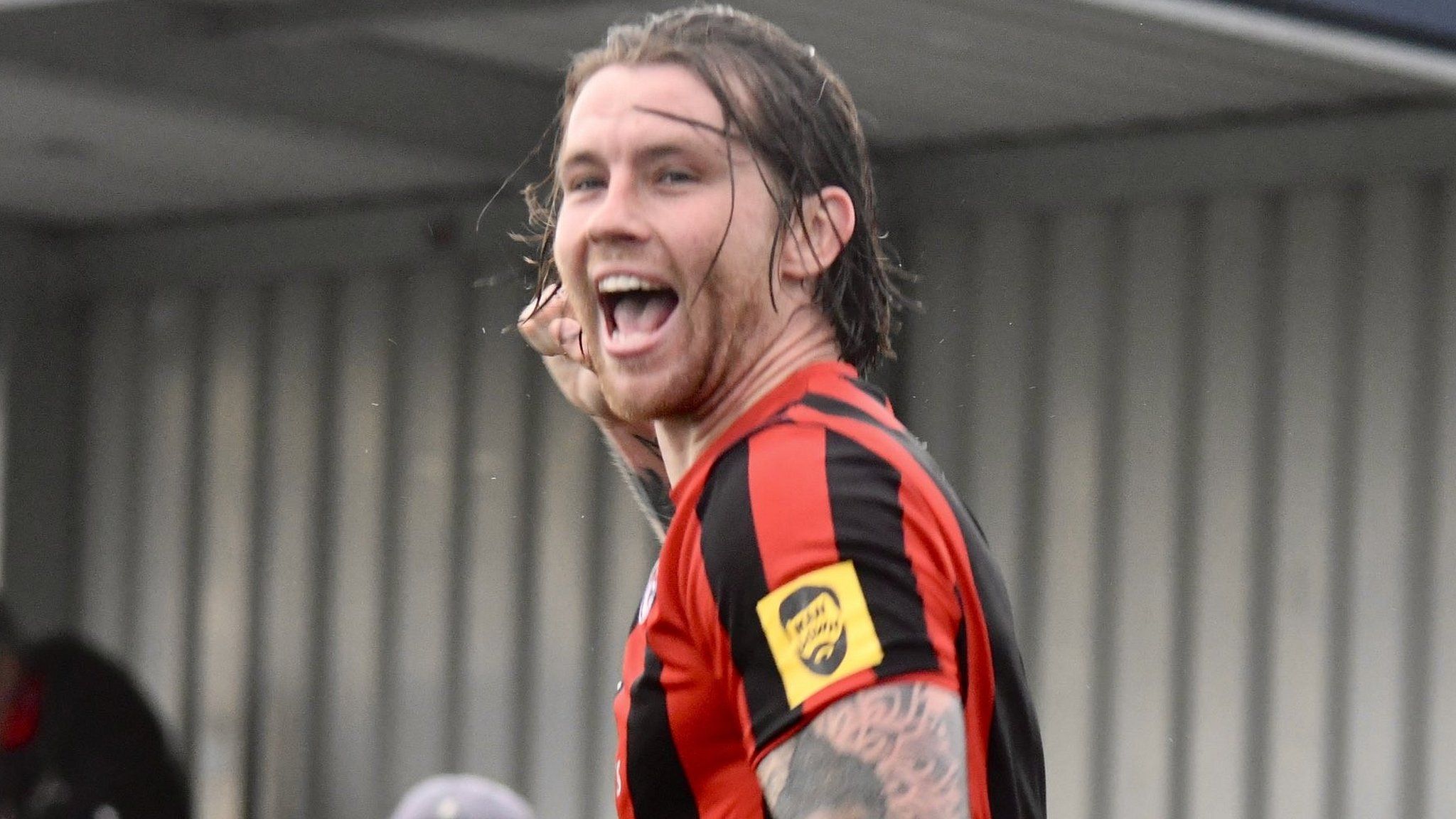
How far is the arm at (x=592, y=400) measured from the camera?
3.08 metres

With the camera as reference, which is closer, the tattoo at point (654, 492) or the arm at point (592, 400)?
the arm at point (592, 400)

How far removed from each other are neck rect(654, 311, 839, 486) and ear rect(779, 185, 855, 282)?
0.06m

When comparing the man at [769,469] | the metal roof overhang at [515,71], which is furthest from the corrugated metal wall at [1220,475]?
the man at [769,469]

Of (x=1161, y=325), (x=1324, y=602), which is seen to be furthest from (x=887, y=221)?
(x=1324, y=602)

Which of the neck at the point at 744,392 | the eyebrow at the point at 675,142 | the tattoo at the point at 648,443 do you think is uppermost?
the eyebrow at the point at 675,142

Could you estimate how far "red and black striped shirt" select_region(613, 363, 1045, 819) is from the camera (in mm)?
2016

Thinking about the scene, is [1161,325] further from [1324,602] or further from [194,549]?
[194,549]

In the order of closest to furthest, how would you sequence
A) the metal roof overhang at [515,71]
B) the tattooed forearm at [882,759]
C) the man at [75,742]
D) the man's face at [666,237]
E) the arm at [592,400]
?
1. the tattooed forearm at [882,759]
2. the man's face at [666,237]
3. the arm at [592,400]
4. the metal roof overhang at [515,71]
5. the man at [75,742]

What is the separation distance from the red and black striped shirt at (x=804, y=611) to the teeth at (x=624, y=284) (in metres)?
0.17

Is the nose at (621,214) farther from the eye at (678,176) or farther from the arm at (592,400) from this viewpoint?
the arm at (592,400)

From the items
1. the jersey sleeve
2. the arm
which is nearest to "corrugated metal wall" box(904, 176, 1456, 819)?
the arm

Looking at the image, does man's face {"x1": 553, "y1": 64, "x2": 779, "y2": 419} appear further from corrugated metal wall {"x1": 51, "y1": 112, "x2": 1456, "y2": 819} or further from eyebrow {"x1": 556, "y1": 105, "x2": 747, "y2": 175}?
corrugated metal wall {"x1": 51, "y1": 112, "x2": 1456, "y2": 819}

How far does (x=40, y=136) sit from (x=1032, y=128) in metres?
4.08

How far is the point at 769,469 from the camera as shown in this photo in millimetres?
2113
